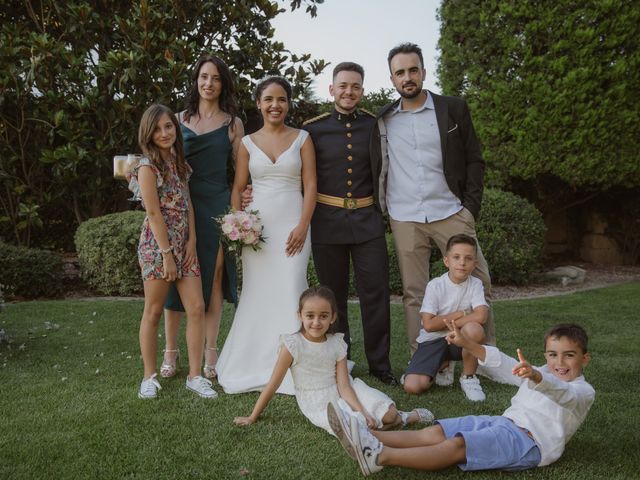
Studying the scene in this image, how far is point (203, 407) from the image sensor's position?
348 cm

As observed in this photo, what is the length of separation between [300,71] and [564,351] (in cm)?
586

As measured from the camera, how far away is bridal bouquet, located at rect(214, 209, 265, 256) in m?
3.81

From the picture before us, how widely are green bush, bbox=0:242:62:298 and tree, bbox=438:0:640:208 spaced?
18.8ft

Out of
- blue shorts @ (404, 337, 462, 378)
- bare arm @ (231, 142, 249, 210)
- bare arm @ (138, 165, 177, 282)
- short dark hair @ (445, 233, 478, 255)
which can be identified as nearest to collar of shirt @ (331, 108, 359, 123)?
bare arm @ (231, 142, 249, 210)

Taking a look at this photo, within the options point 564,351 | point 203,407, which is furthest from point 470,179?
point 203,407

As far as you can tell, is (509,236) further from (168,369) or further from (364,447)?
(364,447)

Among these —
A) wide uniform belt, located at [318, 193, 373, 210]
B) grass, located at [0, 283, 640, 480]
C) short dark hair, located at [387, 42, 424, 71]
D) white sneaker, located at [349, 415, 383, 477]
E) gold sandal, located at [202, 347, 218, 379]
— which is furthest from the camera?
gold sandal, located at [202, 347, 218, 379]

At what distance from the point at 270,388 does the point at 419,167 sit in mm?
1780

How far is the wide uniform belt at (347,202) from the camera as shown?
403cm

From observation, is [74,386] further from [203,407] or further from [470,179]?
[470,179]

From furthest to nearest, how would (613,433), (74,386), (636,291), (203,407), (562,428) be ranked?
(636,291), (74,386), (203,407), (613,433), (562,428)

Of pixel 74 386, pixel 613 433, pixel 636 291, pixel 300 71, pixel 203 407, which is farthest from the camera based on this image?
pixel 300 71

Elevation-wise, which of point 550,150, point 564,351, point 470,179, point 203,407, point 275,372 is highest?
point 550,150

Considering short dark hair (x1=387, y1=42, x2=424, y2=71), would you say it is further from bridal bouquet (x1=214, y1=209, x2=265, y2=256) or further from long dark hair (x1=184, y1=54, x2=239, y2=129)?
bridal bouquet (x1=214, y1=209, x2=265, y2=256)
